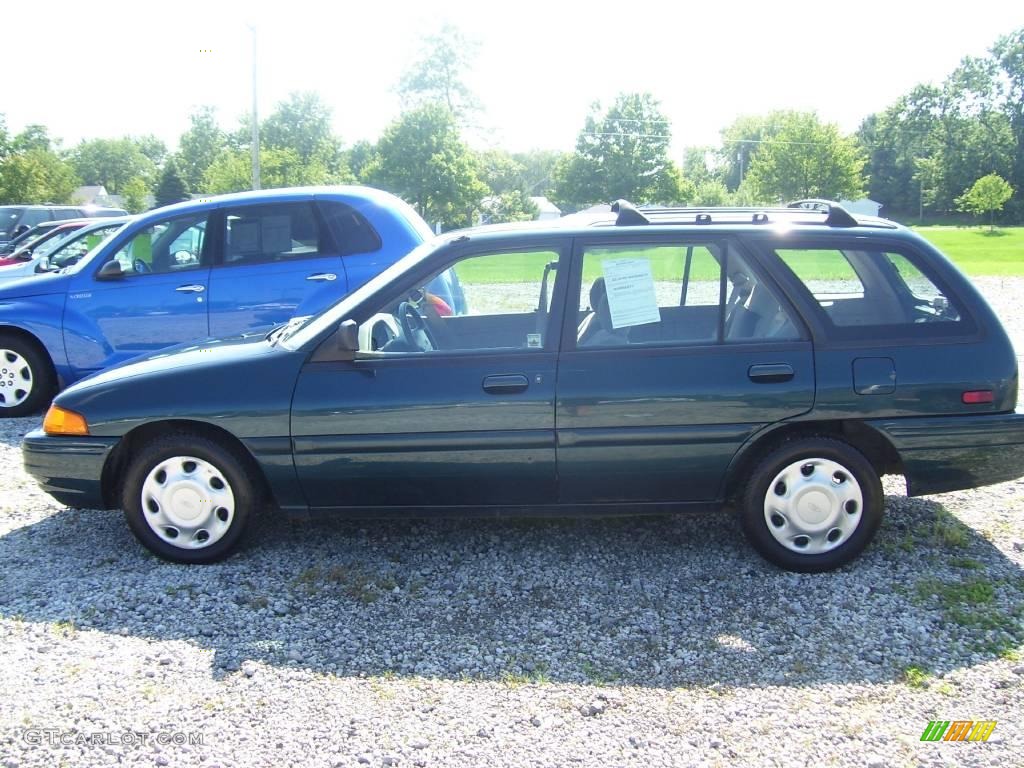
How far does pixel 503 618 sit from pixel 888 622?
5.27 feet

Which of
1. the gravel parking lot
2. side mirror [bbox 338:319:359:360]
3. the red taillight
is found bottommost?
the gravel parking lot

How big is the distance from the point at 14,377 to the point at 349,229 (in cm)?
304

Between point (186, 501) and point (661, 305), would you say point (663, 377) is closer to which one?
point (661, 305)

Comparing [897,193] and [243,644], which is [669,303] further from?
[897,193]

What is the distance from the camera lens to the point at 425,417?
4078 millimetres

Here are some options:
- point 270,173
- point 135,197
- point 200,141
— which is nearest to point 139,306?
point 270,173

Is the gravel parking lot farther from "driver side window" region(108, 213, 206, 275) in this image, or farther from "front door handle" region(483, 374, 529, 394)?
"driver side window" region(108, 213, 206, 275)

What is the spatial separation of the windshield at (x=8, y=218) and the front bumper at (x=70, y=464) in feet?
67.6

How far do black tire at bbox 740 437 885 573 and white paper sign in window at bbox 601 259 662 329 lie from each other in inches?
34.0

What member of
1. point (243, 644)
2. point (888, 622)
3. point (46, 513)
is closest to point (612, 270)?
point (888, 622)

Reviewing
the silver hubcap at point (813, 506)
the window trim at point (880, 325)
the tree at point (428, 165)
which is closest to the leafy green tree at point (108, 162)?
the tree at point (428, 165)

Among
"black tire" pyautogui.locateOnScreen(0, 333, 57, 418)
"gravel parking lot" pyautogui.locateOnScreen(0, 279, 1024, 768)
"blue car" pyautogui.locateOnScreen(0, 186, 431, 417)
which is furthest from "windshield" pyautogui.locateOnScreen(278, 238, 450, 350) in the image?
"black tire" pyautogui.locateOnScreen(0, 333, 57, 418)

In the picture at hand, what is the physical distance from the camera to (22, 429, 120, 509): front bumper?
4.30m

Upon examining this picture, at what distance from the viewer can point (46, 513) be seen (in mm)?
5219
